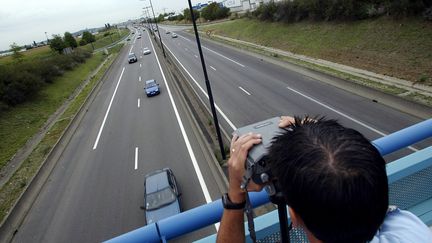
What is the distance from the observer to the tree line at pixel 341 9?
2638 centimetres

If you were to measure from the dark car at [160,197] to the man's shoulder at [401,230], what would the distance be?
28.1 feet

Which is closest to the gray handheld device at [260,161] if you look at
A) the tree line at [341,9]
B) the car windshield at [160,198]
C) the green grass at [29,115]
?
the car windshield at [160,198]

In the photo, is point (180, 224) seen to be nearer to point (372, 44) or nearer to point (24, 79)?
point (372, 44)

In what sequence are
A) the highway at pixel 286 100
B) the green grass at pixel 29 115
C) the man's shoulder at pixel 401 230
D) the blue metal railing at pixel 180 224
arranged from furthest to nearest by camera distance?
the green grass at pixel 29 115 → the highway at pixel 286 100 → the blue metal railing at pixel 180 224 → the man's shoulder at pixel 401 230

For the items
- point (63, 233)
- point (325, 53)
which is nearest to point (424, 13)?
point (325, 53)

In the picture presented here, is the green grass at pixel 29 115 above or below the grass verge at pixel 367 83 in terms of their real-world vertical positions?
above

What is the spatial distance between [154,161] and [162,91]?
559 inches

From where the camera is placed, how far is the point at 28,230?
1198 cm

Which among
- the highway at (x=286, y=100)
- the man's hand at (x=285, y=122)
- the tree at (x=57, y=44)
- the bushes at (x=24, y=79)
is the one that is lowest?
the highway at (x=286, y=100)

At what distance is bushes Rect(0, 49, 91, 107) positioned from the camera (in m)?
29.3

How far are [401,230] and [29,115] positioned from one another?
30.8 m

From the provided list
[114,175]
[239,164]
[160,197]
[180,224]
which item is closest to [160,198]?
[160,197]

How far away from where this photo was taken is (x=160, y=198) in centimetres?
1039

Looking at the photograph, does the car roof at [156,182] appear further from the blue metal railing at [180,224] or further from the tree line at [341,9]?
the tree line at [341,9]
